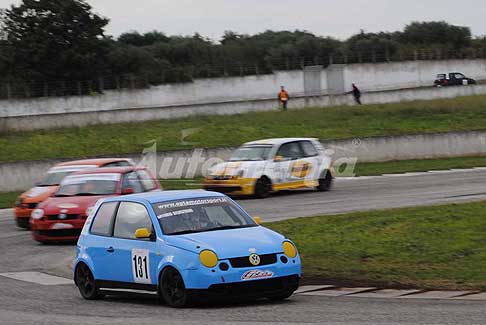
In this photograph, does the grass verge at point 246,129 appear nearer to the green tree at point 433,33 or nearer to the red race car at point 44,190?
the red race car at point 44,190

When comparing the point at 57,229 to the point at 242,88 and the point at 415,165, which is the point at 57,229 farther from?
the point at 242,88

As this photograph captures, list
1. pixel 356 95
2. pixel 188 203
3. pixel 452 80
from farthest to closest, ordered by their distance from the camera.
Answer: pixel 452 80 → pixel 356 95 → pixel 188 203

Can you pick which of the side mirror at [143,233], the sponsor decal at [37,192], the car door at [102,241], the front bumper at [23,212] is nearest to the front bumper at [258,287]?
the side mirror at [143,233]

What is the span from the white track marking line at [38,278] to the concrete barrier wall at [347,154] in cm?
1787

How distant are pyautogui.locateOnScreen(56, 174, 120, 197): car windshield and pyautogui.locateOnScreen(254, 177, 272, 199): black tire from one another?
7478mm

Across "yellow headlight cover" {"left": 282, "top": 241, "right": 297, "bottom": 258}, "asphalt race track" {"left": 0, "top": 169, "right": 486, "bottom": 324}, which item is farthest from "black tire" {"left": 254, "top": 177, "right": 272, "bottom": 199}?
"yellow headlight cover" {"left": 282, "top": 241, "right": 297, "bottom": 258}

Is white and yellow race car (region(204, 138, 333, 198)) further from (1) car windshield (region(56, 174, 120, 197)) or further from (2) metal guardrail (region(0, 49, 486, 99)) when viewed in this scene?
(2) metal guardrail (region(0, 49, 486, 99))

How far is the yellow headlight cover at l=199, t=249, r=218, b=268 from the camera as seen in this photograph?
11289mm

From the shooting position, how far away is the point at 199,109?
49.8 metres

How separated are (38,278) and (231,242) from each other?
5.45 metres

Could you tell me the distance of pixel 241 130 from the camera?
46.2 meters

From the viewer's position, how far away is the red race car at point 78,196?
67.3 feet

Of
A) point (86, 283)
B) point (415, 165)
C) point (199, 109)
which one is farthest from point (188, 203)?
point (199, 109)

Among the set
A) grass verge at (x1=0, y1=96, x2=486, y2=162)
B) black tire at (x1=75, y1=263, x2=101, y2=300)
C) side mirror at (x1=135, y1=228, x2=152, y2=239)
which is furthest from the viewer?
grass verge at (x1=0, y1=96, x2=486, y2=162)
